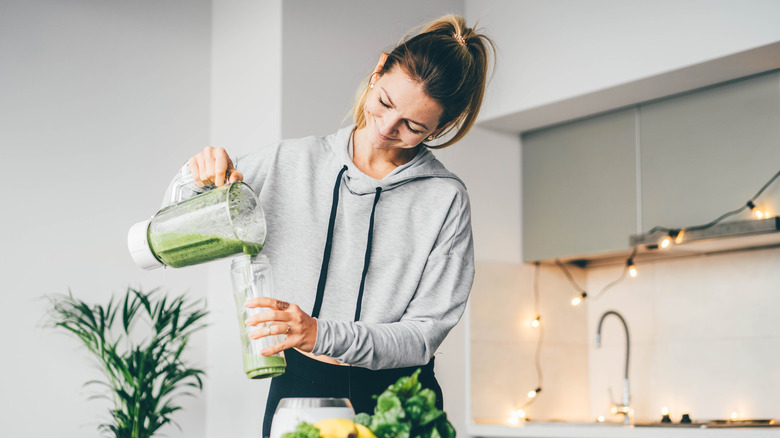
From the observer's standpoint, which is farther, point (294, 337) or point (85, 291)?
point (85, 291)

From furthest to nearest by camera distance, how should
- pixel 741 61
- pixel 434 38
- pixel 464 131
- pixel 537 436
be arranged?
pixel 537 436
pixel 741 61
pixel 464 131
pixel 434 38

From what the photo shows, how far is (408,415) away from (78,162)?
2539 millimetres

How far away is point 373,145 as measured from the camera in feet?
5.09

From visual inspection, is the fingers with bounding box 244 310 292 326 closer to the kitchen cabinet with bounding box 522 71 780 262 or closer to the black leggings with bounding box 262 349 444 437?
the black leggings with bounding box 262 349 444 437

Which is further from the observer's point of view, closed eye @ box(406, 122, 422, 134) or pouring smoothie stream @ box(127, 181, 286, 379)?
closed eye @ box(406, 122, 422, 134)

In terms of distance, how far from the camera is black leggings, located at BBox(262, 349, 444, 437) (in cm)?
145

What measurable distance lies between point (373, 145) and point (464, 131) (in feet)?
0.65

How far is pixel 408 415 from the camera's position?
2.85 ft

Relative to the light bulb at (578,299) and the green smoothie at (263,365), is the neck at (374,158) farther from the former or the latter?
the light bulb at (578,299)

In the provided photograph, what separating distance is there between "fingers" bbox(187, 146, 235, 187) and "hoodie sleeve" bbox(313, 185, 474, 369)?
0.32 m

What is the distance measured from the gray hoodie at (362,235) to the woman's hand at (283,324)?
303 millimetres

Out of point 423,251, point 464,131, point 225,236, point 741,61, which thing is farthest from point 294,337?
point 741,61

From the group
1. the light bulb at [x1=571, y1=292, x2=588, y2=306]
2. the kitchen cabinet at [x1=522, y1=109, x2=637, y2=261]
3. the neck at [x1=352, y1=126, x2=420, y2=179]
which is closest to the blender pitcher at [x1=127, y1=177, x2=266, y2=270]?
the neck at [x1=352, y1=126, x2=420, y2=179]

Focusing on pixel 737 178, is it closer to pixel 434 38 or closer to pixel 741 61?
pixel 741 61
